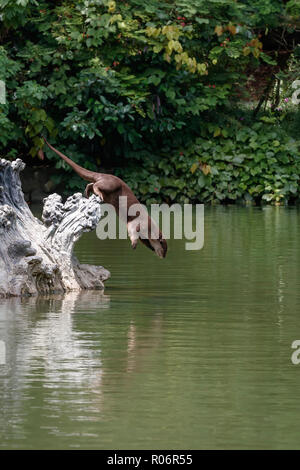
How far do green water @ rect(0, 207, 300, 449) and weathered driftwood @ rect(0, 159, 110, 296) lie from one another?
0.81ft

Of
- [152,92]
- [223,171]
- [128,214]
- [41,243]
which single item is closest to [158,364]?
[41,243]

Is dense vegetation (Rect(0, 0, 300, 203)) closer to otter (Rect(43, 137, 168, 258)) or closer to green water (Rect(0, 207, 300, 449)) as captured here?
green water (Rect(0, 207, 300, 449))

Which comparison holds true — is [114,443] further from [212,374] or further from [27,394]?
[212,374]

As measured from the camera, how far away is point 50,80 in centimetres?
2691

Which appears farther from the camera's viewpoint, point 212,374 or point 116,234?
point 116,234

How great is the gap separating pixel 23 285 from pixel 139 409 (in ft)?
16.6

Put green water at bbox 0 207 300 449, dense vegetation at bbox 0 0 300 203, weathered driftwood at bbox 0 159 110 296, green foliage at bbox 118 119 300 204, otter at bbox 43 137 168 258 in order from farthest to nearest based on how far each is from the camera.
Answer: green foliage at bbox 118 119 300 204
dense vegetation at bbox 0 0 300 203
otter at bbox 43 137 168 258
weathered driftwood at bbox 0 159 110 296
green water at bbox 0 207 300 449

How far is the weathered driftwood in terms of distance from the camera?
11.6m

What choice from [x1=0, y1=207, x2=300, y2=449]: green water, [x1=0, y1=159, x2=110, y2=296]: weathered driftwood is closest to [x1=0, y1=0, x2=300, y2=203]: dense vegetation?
[x1=0, y1=207, x2=300, y2=449]: green water

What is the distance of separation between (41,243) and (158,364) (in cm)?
430

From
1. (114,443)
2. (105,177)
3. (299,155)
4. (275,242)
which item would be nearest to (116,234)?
(275,242)

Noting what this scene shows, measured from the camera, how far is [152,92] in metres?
28.0

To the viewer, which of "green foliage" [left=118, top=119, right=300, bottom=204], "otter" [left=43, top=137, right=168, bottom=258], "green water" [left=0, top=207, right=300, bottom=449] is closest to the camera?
"green water" [left=0, top=207, right=300, bottom=449]
